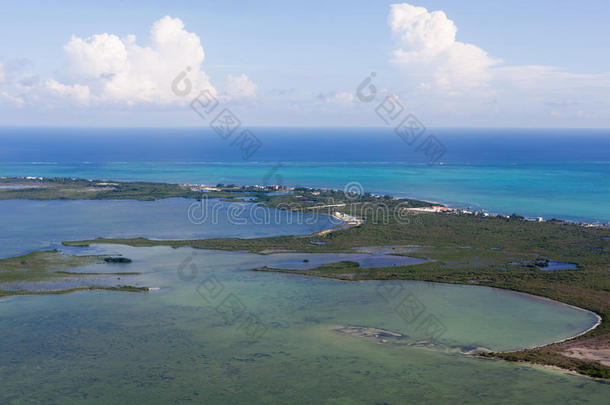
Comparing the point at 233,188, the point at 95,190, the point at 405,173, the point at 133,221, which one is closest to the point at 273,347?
the point at 133,221

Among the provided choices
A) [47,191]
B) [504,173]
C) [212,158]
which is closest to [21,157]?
[212,158]

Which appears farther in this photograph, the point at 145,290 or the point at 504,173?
the point at 504,173

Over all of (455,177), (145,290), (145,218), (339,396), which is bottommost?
(339,396)

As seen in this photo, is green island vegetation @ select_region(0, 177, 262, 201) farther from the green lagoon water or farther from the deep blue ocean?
the green lagoon water

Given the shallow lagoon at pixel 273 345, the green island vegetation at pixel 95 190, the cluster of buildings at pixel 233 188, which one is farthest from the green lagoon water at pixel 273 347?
the cluster of buildings at pixel 233 188

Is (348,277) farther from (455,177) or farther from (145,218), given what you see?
(455,177)

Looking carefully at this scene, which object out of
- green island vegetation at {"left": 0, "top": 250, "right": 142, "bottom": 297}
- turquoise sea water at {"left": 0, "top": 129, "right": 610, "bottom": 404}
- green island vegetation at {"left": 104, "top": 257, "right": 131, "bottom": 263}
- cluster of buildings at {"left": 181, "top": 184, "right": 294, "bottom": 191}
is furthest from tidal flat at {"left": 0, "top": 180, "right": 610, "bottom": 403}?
cluster of buildings at {"left": 181, "top": 184, "right": 294, "bottom": 191}
